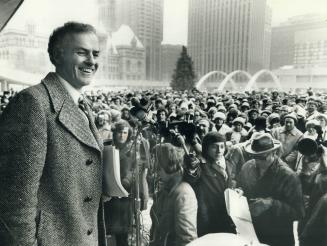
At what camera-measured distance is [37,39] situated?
208 cm

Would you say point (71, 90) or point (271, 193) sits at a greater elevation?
point (71, 90)

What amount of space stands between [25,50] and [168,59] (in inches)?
49.5

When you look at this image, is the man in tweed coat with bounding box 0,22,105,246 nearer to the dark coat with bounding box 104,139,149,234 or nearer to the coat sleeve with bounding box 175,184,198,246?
the coat sleeve with bounding box 175,184,198,246

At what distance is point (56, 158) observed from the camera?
849mm

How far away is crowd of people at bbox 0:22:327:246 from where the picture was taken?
2.55 feet

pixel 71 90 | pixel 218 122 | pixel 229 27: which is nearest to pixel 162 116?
pixel 218 122

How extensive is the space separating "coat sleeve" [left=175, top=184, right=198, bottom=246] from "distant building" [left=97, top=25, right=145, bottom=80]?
1065 millimetres

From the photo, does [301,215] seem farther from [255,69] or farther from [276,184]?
[255,69]

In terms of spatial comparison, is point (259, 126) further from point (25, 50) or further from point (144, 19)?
point (25, 50)

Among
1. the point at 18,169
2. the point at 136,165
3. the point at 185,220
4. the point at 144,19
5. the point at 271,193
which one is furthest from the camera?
the point at 144,19

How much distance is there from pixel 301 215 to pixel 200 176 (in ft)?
2.32

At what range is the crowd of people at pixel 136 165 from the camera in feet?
2.55

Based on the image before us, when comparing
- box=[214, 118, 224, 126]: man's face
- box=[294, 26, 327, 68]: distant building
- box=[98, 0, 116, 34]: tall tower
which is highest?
box=[98, 0, 116, 34]: tall tower

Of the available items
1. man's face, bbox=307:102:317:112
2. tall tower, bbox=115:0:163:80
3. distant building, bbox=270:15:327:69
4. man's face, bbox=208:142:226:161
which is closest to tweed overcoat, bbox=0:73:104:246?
man's face, bbox=208:142:226:161
